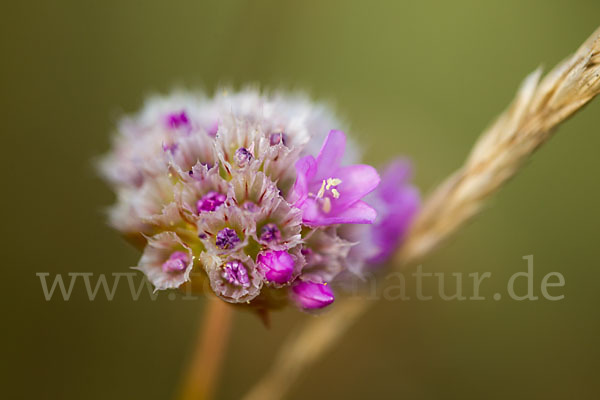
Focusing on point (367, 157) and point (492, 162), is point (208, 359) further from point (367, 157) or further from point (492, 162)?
point (367, 157)

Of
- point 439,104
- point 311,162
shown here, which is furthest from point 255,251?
point 439,104

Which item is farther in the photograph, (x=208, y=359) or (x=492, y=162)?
(x=208, y=359)

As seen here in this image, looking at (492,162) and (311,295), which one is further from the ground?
(492,162)

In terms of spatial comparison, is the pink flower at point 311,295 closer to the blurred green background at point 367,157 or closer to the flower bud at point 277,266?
→ the flower bud at point 277,266

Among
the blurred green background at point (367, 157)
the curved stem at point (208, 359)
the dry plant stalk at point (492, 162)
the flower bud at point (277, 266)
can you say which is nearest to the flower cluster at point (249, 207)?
the flower bud at point (277, 266)

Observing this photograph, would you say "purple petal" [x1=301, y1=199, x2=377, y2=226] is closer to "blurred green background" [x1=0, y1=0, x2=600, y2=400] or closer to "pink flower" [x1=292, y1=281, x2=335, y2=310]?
"pink flower" [x1=292, y1=281, x2=335, y2=310]

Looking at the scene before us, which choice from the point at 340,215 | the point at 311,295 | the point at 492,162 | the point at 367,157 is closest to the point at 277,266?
the point at 311,295

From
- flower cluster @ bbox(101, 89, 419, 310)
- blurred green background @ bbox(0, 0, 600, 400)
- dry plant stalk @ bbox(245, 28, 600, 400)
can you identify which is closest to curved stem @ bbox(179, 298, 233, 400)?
dry plant stalk @ bbox(245, 28, 600, 400)
